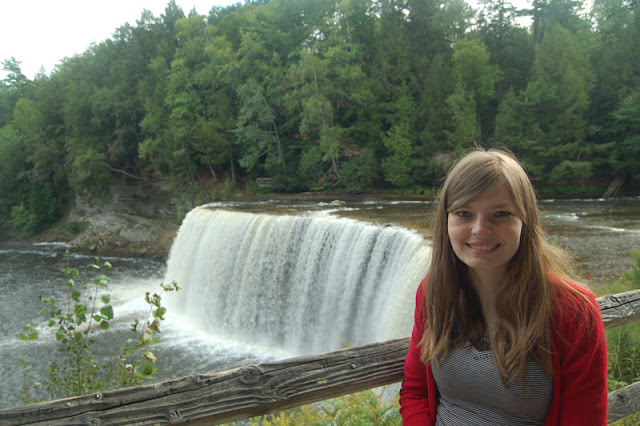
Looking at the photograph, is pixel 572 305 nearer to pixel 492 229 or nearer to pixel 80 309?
pixel 492 229

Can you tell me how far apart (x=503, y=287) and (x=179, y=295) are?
1357 centimetres

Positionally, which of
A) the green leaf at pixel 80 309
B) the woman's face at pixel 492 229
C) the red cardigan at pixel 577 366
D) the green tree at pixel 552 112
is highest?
the green tree at pixel 552 112

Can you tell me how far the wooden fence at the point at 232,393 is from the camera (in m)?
1.39

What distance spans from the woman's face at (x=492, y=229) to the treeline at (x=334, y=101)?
16.6 meters

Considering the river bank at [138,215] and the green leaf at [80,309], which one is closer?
the green leaf at [80,309]

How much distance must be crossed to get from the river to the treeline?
3.17 meters

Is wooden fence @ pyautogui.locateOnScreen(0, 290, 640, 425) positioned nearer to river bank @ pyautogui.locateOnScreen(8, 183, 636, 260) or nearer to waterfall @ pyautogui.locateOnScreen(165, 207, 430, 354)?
waterfall @ pyautogui.locateOnScreen(165, 207, 430, 354)

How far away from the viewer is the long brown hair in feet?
4.70

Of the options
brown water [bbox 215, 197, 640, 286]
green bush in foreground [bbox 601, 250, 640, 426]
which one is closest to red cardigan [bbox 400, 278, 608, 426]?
green bush in foreground [bbox 601, 250, 640, 426]

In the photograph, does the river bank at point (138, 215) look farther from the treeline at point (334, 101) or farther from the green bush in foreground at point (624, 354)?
the green bush in foreground at point (624, 354)

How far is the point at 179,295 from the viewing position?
1388 cm

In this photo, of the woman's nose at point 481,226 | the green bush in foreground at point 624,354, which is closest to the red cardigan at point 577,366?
the woman's nose at point 481,226

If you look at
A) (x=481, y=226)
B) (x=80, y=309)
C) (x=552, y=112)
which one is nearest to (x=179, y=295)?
(x=80, y=309)

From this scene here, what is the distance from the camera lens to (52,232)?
88.4ft
